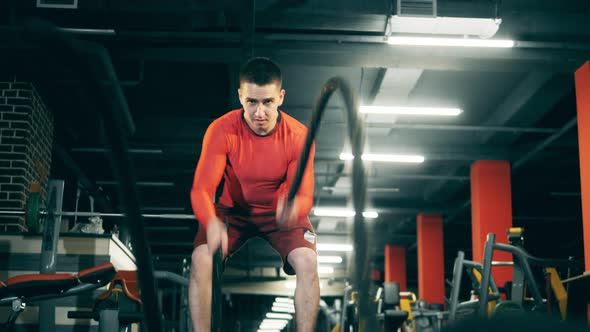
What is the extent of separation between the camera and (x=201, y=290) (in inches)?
108

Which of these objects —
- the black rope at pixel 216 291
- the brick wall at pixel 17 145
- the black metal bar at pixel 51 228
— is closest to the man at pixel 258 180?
the black rope at pixel 216 291

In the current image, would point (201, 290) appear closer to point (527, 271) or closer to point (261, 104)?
point (261, 104)

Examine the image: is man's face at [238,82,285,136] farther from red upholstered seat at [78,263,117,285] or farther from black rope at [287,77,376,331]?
red upholstered seat at [78,263,117,285]

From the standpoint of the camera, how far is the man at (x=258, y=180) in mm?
2795

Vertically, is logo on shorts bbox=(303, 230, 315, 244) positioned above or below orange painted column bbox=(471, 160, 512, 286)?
below

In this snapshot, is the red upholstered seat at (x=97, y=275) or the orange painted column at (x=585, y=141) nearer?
the red upholstered seat at (x=97, y=275)

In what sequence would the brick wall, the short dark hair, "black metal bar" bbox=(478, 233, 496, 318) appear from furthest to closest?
the brick wall < "black metal bar" bbox=(478, 233, 496, 318) < the short dark hair

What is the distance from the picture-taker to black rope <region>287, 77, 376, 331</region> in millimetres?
1538

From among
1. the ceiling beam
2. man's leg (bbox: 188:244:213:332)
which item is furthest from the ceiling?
man's leg (bbox: 188:244:213:332)

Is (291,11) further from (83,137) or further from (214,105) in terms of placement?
(83,137)

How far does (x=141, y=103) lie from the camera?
405 inches

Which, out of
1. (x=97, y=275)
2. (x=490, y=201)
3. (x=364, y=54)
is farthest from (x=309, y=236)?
(x=490, y=201)

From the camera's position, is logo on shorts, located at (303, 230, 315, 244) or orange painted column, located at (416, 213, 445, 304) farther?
orange painted column, located at (416, 213, 445, 304)

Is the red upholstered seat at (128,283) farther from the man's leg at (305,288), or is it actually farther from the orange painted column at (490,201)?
the orange painted column at (490,201)
